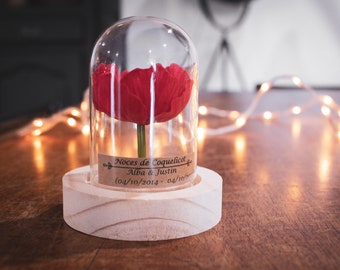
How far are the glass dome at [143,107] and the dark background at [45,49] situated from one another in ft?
8.33

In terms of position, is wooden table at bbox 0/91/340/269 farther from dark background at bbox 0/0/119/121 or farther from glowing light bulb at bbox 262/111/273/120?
dark background at bbox 0/0/119/121

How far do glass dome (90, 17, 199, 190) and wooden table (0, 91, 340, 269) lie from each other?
2.9 inches

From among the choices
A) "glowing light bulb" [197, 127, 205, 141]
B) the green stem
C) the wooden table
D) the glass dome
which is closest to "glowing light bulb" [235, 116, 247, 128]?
"glowing light bulb" [197, 127, 205, 141]

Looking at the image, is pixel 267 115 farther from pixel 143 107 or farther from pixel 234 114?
pixel 143 107

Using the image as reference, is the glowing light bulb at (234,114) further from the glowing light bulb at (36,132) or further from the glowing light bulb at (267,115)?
the glowing light bulb at (36,132)

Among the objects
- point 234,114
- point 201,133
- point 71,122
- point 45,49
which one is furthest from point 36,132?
point 45,49

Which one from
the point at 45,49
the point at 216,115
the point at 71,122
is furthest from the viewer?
the point at 45,49

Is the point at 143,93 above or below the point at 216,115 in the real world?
above

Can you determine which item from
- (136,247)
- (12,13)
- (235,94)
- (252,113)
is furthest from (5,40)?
(136,247)

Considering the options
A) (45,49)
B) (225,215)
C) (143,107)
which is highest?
(143,107)

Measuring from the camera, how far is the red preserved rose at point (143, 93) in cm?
56

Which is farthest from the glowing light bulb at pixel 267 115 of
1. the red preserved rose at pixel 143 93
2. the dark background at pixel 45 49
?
the dark background at pixel 45 49

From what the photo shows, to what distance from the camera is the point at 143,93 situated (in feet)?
1.82

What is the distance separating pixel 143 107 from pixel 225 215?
0.50ft
